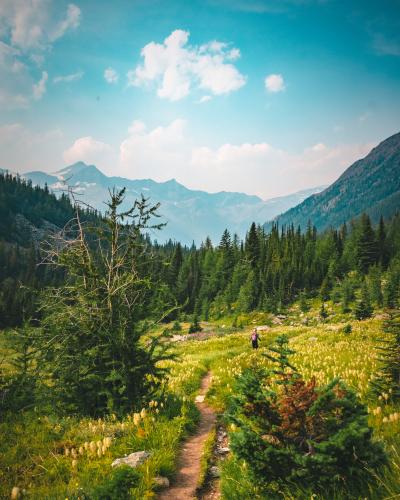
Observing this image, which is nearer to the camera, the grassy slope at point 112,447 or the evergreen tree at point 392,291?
the grassy slope at point 112,447

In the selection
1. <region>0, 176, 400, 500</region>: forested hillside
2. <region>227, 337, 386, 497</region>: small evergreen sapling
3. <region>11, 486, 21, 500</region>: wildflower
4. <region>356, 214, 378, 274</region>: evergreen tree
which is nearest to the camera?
<region>227, 337, 386, 497</region>: small evergreen sapling

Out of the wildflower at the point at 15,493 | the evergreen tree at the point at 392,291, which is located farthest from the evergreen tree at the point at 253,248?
the wildflower at the point at 15,493

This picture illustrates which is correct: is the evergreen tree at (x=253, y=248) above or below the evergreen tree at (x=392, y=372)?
above

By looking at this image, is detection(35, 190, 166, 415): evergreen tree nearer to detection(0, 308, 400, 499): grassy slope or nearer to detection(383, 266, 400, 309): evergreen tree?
detection(0, 308, 400, 499): grassy slope

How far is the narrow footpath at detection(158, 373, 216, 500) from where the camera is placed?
503 centimetres

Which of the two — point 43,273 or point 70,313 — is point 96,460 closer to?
point 70,313

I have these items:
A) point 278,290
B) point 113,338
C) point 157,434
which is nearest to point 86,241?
point 113,338

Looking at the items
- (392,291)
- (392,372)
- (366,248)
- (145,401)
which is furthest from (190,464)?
(366,248)

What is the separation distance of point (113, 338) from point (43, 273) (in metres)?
160

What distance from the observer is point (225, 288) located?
8781 centimetres

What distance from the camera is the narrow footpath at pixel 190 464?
5.03 metres

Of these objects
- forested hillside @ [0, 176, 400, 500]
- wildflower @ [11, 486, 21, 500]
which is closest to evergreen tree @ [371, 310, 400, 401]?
forested hillside @ [0, 176, 400, 500]

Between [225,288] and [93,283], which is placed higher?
[93,283]

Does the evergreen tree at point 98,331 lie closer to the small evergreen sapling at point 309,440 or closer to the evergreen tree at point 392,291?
the small evergreen sapling at point 309,440
